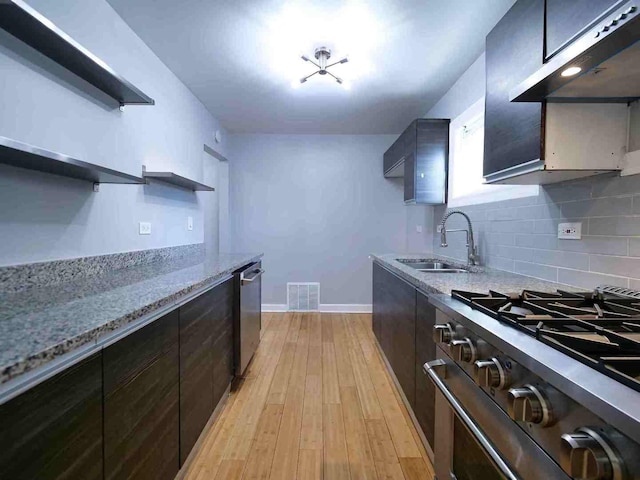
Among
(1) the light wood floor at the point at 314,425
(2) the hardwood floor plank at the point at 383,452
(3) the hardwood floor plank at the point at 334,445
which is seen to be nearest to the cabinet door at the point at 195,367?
(1) the light wood floor at the point at 314,425

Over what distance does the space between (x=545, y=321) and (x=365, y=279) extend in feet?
11.9

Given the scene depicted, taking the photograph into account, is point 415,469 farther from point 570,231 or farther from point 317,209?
A: point 317,209

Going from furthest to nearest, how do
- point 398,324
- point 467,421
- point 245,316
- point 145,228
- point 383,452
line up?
point 245,316 < point 145,228 < point 398,324 < point 383,452 < point 467,421

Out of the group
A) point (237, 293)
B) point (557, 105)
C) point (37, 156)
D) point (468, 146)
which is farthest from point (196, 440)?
point (468, 146)

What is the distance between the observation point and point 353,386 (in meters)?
2.37

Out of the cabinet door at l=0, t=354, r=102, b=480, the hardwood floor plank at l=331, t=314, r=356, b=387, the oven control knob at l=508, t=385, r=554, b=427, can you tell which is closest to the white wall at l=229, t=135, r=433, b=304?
the hardwood floor plank at l=331, t=314, r=356, b=387

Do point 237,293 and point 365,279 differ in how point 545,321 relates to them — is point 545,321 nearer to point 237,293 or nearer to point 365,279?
point 237,293

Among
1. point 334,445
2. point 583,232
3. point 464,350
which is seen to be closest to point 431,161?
point 583,232

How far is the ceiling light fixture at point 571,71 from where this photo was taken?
0.96 meters

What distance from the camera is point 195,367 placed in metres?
1.52

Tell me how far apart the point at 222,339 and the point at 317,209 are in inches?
107

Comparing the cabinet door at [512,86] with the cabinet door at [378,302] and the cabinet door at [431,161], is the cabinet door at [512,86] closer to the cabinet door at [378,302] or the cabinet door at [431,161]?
the cabinet door at [431,161]

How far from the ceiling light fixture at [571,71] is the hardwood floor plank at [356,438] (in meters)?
1.85

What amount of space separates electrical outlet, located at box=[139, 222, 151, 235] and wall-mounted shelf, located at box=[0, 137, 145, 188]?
0.61m
